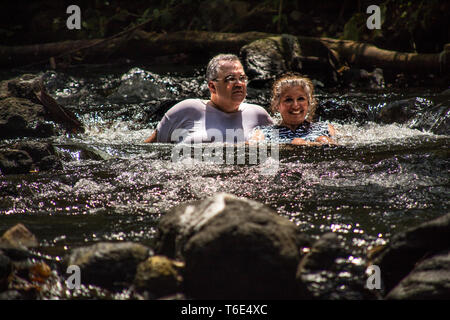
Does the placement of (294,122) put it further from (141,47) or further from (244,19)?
(244,19)

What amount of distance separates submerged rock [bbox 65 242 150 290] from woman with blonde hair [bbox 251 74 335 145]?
271 cm

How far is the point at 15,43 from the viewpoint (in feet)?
36.4

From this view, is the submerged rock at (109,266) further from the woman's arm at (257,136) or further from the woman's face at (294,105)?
the woman's face at (294,105)

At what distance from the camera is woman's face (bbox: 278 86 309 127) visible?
497 cm

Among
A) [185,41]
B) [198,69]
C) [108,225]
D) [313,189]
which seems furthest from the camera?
[185,41]

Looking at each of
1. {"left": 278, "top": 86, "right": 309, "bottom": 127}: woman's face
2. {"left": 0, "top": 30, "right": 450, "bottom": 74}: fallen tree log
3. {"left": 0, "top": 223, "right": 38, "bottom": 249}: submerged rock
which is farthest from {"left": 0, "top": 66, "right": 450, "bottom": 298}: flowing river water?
{"left": 0, "top": 30, "right": 450, "bottom": 74}: fallen tree log

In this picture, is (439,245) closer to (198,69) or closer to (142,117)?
(142,117)

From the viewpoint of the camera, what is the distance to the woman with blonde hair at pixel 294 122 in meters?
4.97

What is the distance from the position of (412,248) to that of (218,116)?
10.4ft

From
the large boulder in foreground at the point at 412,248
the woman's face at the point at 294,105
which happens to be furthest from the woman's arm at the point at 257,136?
the large boulder in foreground at the point at 412,248
